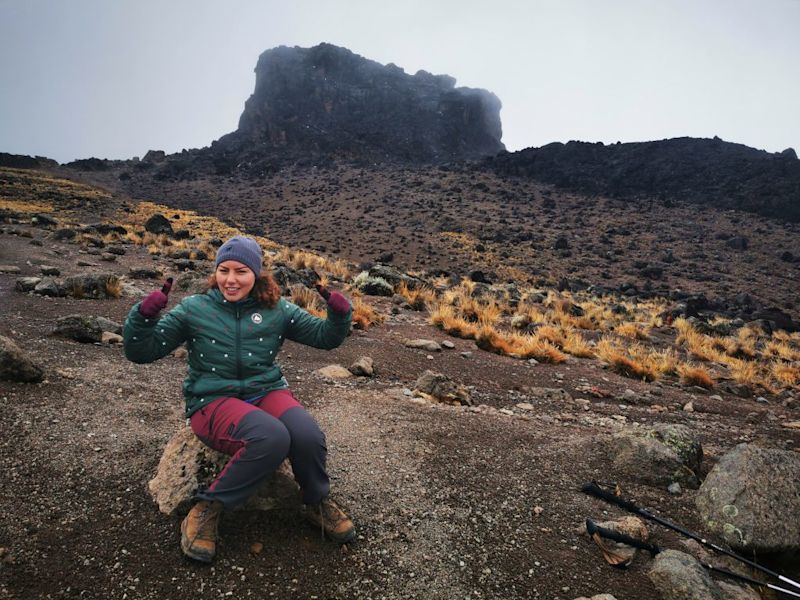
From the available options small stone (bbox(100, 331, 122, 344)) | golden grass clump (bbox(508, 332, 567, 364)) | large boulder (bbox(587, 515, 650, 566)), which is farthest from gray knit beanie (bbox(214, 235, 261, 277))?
golden grass clump (bbox(508, 332, 567, 364))

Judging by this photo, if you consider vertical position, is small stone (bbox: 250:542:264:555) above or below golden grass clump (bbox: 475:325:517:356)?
Answer: above

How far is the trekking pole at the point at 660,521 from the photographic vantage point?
2254 millimetres

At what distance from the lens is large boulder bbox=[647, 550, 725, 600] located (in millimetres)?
2057

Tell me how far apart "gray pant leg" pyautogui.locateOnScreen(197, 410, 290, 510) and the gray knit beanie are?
3.03 feet

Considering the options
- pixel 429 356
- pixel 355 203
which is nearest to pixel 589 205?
pixel 355 203

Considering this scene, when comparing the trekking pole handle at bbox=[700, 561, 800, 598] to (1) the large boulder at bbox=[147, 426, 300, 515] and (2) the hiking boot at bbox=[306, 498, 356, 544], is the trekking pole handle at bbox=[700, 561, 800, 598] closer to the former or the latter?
(2) the hiking boot at bbox=[306, 498, 356, 544]

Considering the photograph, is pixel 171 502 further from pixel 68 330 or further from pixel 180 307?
pixel 68 330

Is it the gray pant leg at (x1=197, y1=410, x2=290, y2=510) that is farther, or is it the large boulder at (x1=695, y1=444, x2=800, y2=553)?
the large boulder at (x1=695, y1=444, x2=800, y2=553)

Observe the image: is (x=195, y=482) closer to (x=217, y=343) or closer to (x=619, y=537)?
(x=217, y=343)

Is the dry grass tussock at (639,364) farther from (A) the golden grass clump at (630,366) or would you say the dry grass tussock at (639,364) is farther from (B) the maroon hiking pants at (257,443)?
(B) the maroon hiking pants at (257,443)

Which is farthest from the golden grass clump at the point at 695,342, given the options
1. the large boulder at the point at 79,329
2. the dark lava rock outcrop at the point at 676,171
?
the dark lava rock outcrop at the point at 676,171

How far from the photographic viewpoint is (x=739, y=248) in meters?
30.1

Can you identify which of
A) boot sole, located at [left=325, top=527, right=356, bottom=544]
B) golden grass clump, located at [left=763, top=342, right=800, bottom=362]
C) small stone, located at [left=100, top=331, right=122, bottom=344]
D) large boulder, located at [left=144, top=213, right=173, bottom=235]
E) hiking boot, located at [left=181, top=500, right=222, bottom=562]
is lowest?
golden grass clump, located at [left=763, top=342, right=800, bottom=362]

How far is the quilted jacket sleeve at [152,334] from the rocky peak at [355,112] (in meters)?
63.4
